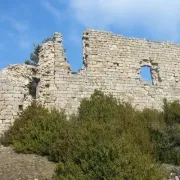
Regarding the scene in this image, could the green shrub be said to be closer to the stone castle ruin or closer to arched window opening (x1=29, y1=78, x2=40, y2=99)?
the stone castle ruin

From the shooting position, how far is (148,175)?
9.15 m

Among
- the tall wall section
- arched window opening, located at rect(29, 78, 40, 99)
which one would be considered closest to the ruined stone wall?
arched window opening, located at rect(29, 78, 40, 99)

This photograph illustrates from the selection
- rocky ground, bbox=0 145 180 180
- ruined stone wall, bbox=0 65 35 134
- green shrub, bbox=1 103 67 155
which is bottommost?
rocky ground, bbox=0 145 180 180

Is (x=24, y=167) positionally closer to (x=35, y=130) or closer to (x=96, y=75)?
(x=35, y=130)

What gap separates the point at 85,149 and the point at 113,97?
17.4 feet

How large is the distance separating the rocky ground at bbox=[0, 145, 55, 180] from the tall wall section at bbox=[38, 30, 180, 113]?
137 inches

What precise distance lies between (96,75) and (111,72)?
74cm

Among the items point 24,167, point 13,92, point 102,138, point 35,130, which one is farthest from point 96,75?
point 24,167

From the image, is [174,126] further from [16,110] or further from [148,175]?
[16,110]

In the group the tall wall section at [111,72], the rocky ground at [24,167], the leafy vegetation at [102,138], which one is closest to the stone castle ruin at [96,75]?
the tall wall section at [111,72]

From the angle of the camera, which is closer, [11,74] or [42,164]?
[42,164]

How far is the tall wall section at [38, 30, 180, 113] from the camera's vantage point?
1470 cm

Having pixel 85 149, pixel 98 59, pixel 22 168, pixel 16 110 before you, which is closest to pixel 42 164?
pixel 22 168

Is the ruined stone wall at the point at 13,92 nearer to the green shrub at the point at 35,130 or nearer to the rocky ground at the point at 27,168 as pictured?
the green shrub at the point at 35,130
